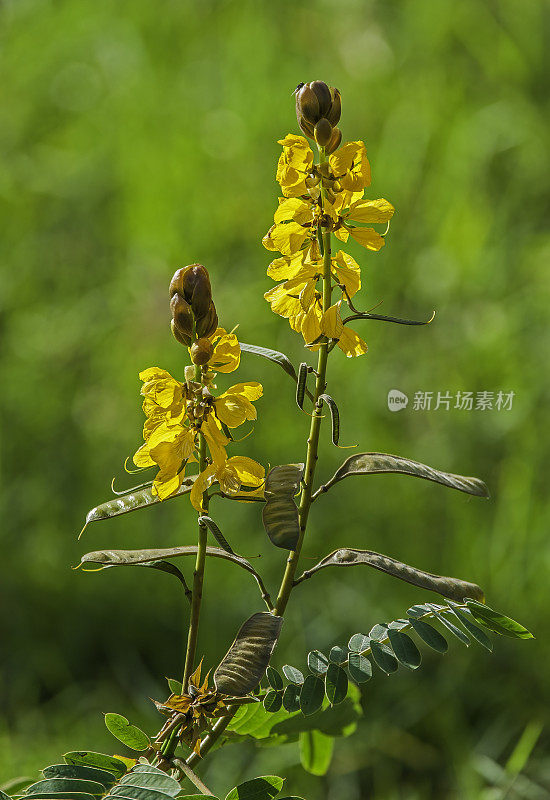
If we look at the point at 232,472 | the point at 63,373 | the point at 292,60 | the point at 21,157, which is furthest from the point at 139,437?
the point at 232,472

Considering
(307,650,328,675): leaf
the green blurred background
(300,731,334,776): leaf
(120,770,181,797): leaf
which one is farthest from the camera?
the green blurred background

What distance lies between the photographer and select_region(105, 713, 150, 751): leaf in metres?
0.47

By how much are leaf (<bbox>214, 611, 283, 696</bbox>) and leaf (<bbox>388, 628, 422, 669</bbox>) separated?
7 centimetres

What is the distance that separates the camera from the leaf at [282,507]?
15.1 inches

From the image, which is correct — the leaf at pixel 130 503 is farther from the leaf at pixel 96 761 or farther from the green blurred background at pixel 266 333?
the green blurred background at pixel 266 333

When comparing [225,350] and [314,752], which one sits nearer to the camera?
[225,350]

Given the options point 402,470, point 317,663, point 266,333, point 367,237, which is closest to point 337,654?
point 317,663

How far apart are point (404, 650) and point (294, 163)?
252mm

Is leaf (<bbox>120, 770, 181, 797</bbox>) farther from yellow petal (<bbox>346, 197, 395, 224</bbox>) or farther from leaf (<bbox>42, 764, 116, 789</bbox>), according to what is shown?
yellow petal (<bbox>346, 197, 395, 224</bbox>)

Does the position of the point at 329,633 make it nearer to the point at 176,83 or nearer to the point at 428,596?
the point at 428,596

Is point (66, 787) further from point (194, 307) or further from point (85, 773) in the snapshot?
point (194, 307)

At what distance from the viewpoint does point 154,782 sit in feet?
1.22

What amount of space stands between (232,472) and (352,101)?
124cm

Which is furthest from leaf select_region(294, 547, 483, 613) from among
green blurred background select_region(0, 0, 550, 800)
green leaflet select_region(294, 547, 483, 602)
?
green blurred background select_region(0, 0, 550, 800)
